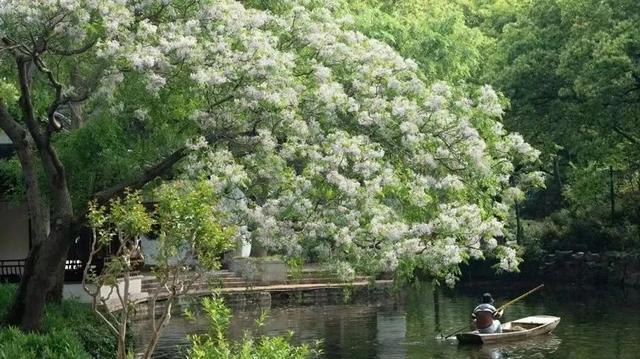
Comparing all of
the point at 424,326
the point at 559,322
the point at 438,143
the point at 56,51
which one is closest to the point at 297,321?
the point at 424,326

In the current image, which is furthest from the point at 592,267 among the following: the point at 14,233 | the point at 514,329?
the point at 14,233

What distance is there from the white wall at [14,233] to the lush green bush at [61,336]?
1322 centimetres

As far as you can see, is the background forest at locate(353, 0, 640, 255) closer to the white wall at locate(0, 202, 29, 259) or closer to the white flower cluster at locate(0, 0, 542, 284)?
the white wall at locate(0, 202, 29, 259)

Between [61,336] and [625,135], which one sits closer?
[61,336]

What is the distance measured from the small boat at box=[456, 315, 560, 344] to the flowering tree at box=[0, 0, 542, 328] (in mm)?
9296

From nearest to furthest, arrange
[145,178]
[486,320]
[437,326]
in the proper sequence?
[145,178] < [486,320] < [437,326]

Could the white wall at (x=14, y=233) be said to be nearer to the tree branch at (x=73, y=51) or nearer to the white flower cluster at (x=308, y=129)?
the white flower cluster at (x=308, y=129)

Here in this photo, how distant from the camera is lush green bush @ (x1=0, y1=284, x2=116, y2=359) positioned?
63.8ft

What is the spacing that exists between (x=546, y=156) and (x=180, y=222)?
1416 inches

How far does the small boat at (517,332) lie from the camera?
31.4m

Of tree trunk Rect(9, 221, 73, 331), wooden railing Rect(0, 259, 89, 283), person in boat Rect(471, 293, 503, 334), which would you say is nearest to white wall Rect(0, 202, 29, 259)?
wooden railing Rect(0, 259, 89, 283)

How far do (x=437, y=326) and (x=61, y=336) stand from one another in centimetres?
1807

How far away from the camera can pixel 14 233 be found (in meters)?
40.5

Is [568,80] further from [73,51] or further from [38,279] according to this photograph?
[73,51]
